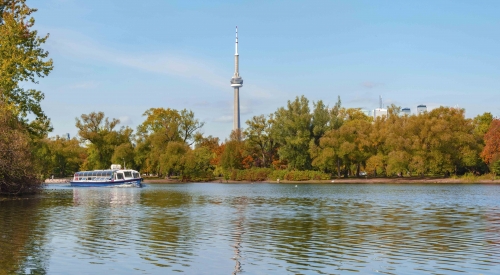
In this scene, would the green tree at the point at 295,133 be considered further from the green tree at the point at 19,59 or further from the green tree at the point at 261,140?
the green tree at the point at 19,59

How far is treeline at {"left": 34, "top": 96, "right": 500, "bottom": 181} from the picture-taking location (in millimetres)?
93812

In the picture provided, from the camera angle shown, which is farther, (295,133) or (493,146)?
(295,133)

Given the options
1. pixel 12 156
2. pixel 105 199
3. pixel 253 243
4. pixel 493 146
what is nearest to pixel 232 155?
pixel 493 146

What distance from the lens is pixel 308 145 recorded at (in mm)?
103875

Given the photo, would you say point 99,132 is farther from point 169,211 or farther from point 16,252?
point 16,252

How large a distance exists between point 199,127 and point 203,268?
112507 millimetres

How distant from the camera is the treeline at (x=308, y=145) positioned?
93.8 meters

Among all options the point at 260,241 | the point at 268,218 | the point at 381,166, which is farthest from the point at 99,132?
the point at 260,241

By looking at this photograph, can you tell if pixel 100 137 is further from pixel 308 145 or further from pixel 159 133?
pixel 308 145

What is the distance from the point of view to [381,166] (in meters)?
101

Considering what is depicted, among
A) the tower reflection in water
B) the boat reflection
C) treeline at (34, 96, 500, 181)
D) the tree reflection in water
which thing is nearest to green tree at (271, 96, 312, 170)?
treeline at (34, 96, 500, 181)

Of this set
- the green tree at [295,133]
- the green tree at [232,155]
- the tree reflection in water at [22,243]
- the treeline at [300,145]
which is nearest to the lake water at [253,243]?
the tree reflection in water at [22,243]

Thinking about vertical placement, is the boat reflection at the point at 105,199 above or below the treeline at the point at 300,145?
below

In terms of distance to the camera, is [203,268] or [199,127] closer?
[203,268]
